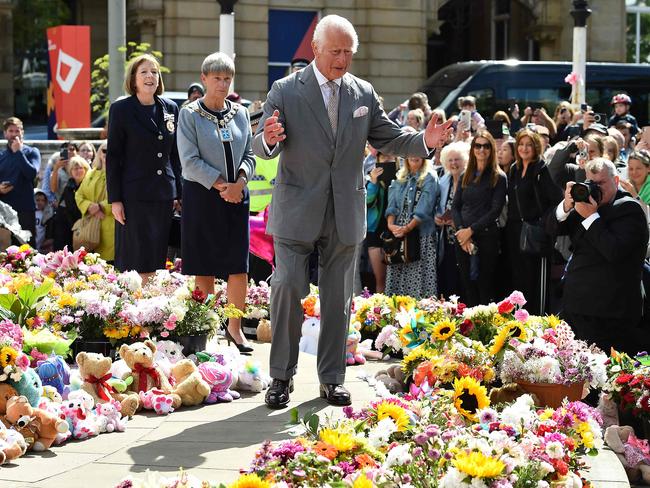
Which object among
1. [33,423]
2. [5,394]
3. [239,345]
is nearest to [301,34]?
A: [239,345]

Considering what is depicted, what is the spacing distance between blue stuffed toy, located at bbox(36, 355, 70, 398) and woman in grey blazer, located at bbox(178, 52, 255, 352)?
194cm

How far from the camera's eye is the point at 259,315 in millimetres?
10203

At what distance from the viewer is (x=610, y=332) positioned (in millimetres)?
8914

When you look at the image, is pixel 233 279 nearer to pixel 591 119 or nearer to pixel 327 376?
pixel 327 376

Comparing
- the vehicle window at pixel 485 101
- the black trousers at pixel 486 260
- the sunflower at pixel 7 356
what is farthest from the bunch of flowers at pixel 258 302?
the vehicle window at pixel 485 101

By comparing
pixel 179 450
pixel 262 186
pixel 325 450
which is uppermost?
pixel 262 186

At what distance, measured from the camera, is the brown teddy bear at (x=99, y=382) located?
7215mm

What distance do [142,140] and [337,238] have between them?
109 inches

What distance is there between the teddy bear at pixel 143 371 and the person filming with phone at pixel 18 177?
8.84 meters

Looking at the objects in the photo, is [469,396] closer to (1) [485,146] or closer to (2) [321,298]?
(2) [321,298]

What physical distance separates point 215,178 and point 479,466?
4.03 meters

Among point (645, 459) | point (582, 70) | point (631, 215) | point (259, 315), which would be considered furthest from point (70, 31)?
point (645, 459)

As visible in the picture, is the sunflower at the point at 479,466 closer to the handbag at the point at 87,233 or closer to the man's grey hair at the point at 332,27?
the man's grey hair at the point at 332,27

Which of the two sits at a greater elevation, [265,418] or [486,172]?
[486,172]
